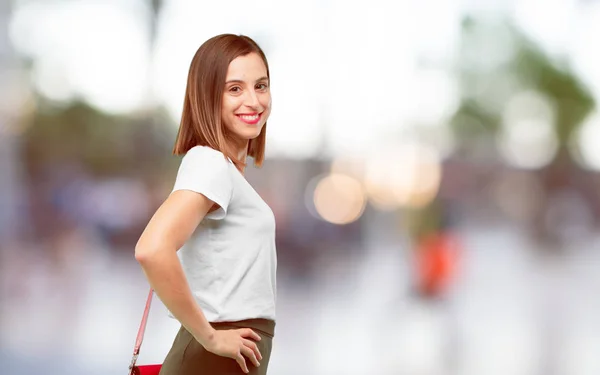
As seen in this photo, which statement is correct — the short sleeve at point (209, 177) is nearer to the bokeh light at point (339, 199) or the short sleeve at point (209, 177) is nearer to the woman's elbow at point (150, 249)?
the woman's elbow at point (150, 249)

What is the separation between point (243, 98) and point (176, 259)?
31cm

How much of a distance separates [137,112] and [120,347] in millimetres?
9381

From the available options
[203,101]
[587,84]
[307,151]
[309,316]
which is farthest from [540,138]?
[203,101]

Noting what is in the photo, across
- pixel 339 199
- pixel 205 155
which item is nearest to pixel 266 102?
pixel 205 155

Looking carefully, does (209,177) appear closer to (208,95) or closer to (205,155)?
(205,155)

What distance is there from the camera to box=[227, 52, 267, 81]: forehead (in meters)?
1.45

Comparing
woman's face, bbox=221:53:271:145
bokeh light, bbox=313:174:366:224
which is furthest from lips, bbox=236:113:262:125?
bokeh light, bbox=313:174:366:224

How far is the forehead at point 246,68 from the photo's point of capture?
1451 mm

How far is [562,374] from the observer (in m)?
4.62

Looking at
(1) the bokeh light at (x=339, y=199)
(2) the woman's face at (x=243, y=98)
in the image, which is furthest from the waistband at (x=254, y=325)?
(1) the bokeh light at (x=339, y=199)

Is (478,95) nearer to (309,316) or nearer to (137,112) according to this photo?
(137,112)

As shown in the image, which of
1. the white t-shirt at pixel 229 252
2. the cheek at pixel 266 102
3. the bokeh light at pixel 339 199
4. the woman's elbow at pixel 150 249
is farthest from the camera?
the bokeh light at pixel 339 199

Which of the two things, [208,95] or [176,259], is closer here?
[176,259]

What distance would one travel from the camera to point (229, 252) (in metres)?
1.38
